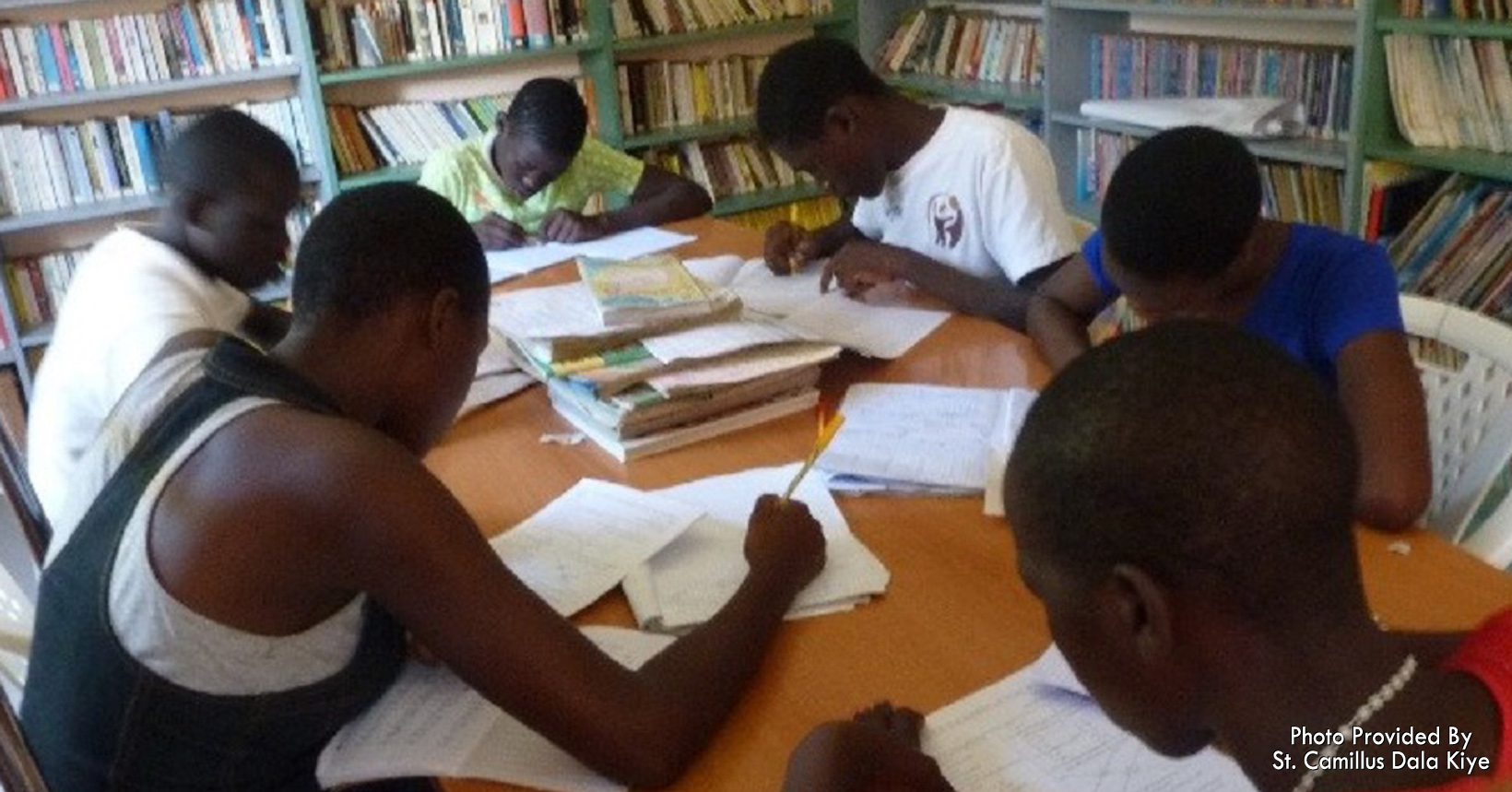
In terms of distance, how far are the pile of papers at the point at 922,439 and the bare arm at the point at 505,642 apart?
46cm

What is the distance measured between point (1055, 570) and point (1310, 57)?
2679mm

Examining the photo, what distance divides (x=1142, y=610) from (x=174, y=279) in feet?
5.15

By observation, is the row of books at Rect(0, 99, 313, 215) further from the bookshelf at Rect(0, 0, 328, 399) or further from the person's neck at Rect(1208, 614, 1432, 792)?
the person's neck at Rect(1208, 614, 1432, 792)

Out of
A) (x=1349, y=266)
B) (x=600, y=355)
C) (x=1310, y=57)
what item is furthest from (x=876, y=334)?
(x=1310, y=57)

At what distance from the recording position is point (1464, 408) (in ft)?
5.39

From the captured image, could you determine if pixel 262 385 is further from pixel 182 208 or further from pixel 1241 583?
pixel 182 208

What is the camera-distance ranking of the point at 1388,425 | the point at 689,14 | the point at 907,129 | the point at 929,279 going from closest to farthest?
the point at 1388,425 → the point at 929,279 → the point at 907,129 → the point at 689,14

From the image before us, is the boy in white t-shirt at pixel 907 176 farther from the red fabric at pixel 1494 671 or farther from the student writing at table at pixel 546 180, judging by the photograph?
the red fabric at pixel 1494 671

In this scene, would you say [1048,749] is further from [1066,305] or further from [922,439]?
[1066,305]

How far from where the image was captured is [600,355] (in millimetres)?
1728

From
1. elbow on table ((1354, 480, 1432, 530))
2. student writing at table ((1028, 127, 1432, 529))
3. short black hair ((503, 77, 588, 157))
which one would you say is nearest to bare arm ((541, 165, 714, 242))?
short black hair ((503, 77, 588, 157))

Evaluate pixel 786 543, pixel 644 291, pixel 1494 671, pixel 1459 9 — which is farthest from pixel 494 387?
pixel 1459 9

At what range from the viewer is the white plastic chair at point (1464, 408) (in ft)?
5.09

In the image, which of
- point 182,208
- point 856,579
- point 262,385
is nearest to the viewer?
point 262,385
